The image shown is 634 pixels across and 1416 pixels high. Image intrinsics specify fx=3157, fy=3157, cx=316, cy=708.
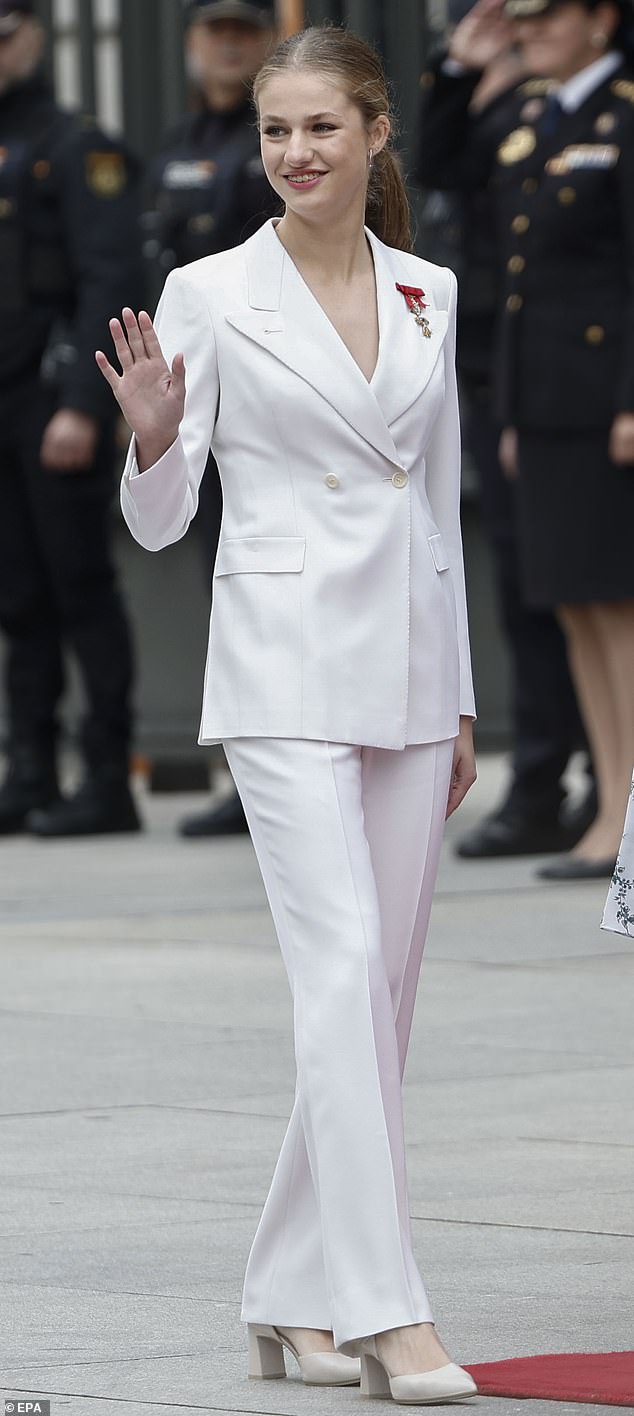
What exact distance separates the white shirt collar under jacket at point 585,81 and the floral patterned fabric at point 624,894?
5.29m

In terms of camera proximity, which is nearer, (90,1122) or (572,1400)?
(572,1400)

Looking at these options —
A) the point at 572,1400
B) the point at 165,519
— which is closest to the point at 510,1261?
the point at 572,1400

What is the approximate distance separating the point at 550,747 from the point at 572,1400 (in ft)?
20.1

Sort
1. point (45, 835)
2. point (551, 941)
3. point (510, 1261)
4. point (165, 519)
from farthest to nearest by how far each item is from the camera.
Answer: point (45, 835) → point (551, 941) → point (510, 1261) → point (165, 519)

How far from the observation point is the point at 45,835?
35.4 feet

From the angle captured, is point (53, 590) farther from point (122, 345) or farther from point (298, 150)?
point (122, 345)

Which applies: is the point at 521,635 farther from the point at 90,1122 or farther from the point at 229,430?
the point at 229,430

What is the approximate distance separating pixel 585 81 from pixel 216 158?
1570mm

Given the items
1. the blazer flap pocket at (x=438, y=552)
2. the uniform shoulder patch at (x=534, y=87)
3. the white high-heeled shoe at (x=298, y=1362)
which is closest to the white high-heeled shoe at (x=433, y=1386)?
the white high-heeled shoe at (x=298, y=1362)

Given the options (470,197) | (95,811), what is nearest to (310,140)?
(470,197)

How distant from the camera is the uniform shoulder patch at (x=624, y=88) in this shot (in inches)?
356

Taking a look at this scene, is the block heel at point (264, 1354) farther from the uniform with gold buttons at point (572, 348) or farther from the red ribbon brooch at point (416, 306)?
the uniform with gold buttons at point (572, 348)

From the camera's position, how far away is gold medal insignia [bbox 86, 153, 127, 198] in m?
10.5

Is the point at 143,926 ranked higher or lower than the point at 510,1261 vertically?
lower
